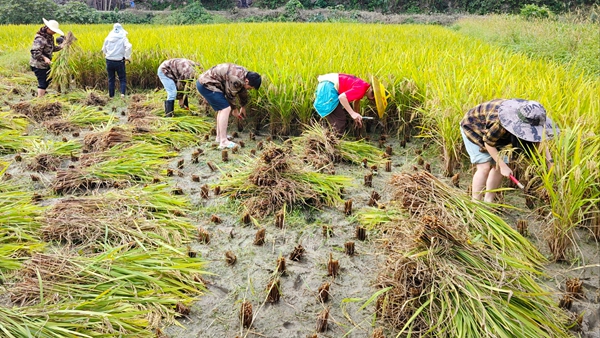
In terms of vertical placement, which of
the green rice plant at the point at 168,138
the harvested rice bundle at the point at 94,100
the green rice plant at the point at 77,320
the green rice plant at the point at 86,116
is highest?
the harvested rice bundle at the point at 94,100

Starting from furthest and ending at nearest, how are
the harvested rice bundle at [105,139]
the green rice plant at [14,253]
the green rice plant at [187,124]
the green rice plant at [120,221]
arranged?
the green rice plant at [187,124] → the harvested rice bundle at [105,139] → the green rice plant at [120,221] → the green rice plant at [14,253]

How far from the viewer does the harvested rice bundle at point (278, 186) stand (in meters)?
3.00

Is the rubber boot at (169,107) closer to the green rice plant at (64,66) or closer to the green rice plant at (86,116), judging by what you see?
the green rice plant at (86,116)

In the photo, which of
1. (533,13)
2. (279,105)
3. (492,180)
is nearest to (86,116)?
(279,105)

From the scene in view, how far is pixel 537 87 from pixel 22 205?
409 cm

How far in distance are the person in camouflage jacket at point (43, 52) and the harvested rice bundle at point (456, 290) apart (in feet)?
19.9

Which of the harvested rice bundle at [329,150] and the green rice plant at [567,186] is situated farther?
the harvested rice bundle at [329,150]

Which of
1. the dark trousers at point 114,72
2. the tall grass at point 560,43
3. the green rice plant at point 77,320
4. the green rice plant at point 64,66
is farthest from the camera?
the green rice plant at point 64,66

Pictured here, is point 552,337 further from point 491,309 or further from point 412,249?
point 412,249

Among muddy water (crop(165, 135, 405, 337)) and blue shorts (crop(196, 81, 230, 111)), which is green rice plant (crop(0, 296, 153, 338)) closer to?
muddy water (crop(165, 135, 405, 337))

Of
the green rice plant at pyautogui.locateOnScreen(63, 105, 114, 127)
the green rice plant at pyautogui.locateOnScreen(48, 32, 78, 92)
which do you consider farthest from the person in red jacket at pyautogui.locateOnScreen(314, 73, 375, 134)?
the green rice plant at pyautogui.locateOnScreen(48, 32, 78, 92)

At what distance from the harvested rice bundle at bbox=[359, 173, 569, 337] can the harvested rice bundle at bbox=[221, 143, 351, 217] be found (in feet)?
3.22

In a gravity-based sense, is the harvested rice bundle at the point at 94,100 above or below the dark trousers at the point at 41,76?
below

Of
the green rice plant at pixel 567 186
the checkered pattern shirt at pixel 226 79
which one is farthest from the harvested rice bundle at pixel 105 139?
the green rice plant at pixel 567 186
